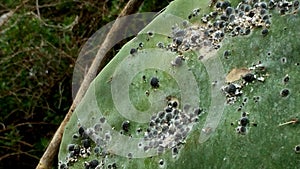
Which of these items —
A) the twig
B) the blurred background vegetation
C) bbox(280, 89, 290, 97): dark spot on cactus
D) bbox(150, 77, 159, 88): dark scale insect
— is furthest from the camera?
the blurred background vegetation

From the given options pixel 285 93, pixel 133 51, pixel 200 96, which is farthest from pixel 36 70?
pixel 285 93

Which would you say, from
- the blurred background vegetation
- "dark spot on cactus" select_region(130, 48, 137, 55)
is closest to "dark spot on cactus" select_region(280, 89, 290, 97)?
Answer: "dark spot on cactus" select_region(130, 48, 137, 55)

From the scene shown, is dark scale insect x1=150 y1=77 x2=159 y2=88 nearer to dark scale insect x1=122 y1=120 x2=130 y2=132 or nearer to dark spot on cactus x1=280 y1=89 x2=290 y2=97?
dark scale insect x1=122 y1=120 x2=130 y2=132

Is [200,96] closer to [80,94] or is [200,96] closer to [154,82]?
[154,82]

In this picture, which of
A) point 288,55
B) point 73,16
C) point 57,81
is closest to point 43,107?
point 57,81

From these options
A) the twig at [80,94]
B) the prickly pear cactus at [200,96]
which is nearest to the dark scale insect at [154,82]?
the prickly pear cactus at [200,96]

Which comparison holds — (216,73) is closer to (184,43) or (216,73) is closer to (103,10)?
(184,43)
